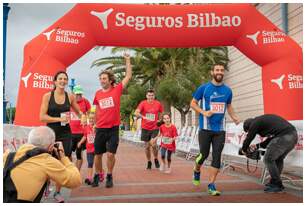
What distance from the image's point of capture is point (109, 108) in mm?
7004

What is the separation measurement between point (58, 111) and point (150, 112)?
4.91 meters

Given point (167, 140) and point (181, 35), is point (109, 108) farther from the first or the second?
point (181, 35)

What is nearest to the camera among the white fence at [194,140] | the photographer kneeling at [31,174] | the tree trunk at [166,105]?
the photographer kneeling at [31,174]

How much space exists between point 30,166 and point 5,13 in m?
7.27

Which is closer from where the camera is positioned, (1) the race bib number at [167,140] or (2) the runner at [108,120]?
(2) the runner at [108,120]

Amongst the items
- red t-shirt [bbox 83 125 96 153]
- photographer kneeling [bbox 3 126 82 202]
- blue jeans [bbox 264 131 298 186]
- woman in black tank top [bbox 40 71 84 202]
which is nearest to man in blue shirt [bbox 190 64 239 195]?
blue jeans [bbox 264 131 298 186]

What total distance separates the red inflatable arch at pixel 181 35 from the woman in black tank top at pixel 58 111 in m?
3.31

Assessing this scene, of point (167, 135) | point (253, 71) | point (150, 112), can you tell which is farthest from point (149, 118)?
point (253, 71)

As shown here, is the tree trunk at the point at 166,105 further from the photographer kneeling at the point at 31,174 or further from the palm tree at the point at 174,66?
the photographer kneeling at the point at 31,174

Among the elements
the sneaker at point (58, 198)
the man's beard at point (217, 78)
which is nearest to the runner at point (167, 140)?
the man's beard at point (217, 78)

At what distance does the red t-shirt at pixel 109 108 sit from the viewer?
7.00 m

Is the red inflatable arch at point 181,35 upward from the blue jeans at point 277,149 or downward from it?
upward

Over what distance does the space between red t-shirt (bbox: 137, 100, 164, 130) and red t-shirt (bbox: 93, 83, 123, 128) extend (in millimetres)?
3269

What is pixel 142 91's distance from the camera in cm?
3253
